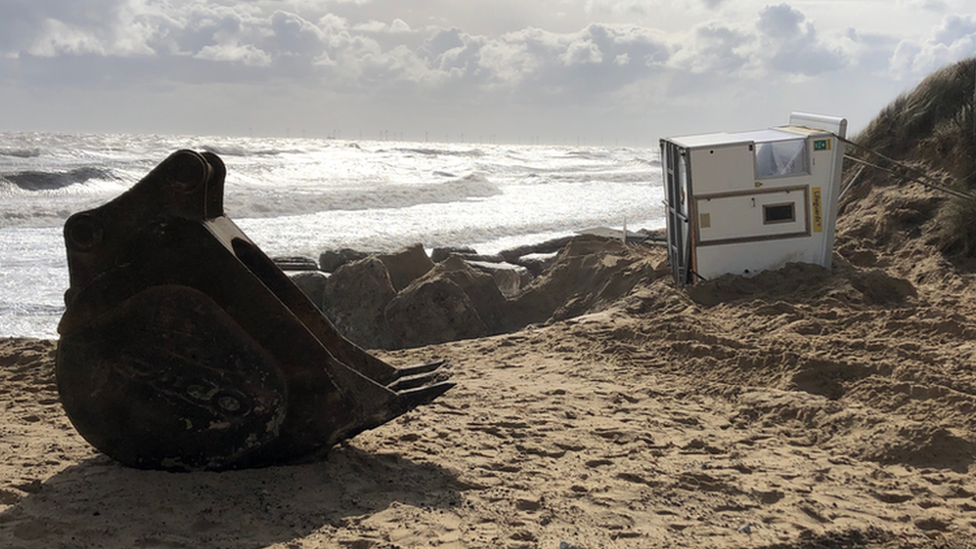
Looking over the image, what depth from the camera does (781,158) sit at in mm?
9133

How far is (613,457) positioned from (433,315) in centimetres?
496

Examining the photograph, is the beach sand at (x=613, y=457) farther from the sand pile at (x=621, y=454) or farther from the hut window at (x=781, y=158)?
the hut window at (x=781, y=158)

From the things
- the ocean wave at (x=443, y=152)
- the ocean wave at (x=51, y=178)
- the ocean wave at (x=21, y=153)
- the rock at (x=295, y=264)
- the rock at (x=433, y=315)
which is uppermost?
the ocean wave at (x=21, y=153)

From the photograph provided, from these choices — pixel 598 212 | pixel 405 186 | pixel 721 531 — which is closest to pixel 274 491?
pixel 721 531

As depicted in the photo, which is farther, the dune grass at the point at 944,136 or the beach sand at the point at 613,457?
the dune grass at the point at 944,136

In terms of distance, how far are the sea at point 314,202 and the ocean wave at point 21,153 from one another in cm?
14

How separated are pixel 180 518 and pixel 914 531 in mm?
3190

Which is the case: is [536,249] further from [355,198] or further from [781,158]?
[355,198]

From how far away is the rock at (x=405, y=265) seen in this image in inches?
434

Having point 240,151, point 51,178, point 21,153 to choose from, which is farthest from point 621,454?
point 240,151

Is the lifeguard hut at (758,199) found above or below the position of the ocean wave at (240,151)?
below

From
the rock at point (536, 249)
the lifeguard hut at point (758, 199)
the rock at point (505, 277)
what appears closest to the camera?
the lifeguard hut at point (758, 199)

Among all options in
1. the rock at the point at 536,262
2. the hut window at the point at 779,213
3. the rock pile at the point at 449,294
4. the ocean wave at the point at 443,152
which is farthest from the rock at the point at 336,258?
the ocean wave at the point at 443,152

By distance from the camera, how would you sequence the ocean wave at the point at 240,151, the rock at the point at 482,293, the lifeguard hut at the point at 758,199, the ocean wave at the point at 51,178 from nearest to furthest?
the lifeguard hut at the point at 758,199 < the rock at the point at 482,293 < the ocean wave at the point at 51,178 < the ocean wave at the point at 240,151
